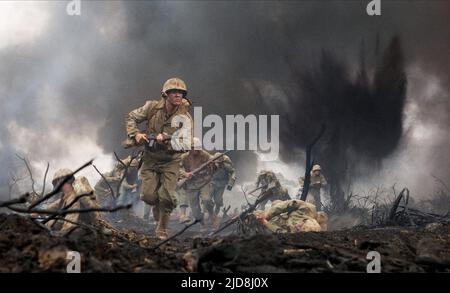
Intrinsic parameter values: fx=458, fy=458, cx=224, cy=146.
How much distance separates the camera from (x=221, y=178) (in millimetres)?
12023

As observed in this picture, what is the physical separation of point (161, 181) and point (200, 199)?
4.98 metres

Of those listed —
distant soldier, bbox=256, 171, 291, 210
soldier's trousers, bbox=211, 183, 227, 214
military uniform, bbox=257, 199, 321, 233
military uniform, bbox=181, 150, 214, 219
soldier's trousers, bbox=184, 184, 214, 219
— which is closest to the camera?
military uniform, bbox=257, 199, 321, 233

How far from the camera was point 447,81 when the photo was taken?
576 inches

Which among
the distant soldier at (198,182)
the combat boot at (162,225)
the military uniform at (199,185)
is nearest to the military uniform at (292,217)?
the combat boot at (162,225)

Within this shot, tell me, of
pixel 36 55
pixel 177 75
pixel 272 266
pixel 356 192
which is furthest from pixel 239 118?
pixel 272 266

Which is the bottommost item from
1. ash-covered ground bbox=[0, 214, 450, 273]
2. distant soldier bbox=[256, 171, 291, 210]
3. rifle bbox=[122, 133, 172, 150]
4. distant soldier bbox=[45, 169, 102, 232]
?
ash-covered ground bbox=[0, 214, 450, 273]

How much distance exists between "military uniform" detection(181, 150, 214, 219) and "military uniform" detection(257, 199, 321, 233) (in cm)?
372

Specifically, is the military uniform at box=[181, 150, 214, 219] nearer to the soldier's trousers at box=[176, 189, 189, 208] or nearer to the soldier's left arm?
the soldier's trousers at box=[176, 189, 189, 208]

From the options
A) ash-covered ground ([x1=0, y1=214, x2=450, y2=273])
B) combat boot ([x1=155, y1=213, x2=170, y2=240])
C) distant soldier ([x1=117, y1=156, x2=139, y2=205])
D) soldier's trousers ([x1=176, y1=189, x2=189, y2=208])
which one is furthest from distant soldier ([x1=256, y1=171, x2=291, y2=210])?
ash-covered ground ([x1=0, y1=214, x2=450, y2=273])

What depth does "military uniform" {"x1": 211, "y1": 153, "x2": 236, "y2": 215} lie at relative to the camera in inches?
458

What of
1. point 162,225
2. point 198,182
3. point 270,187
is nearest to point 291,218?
point 162,225

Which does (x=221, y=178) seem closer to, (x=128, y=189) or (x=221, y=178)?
(x=221, y=178)
